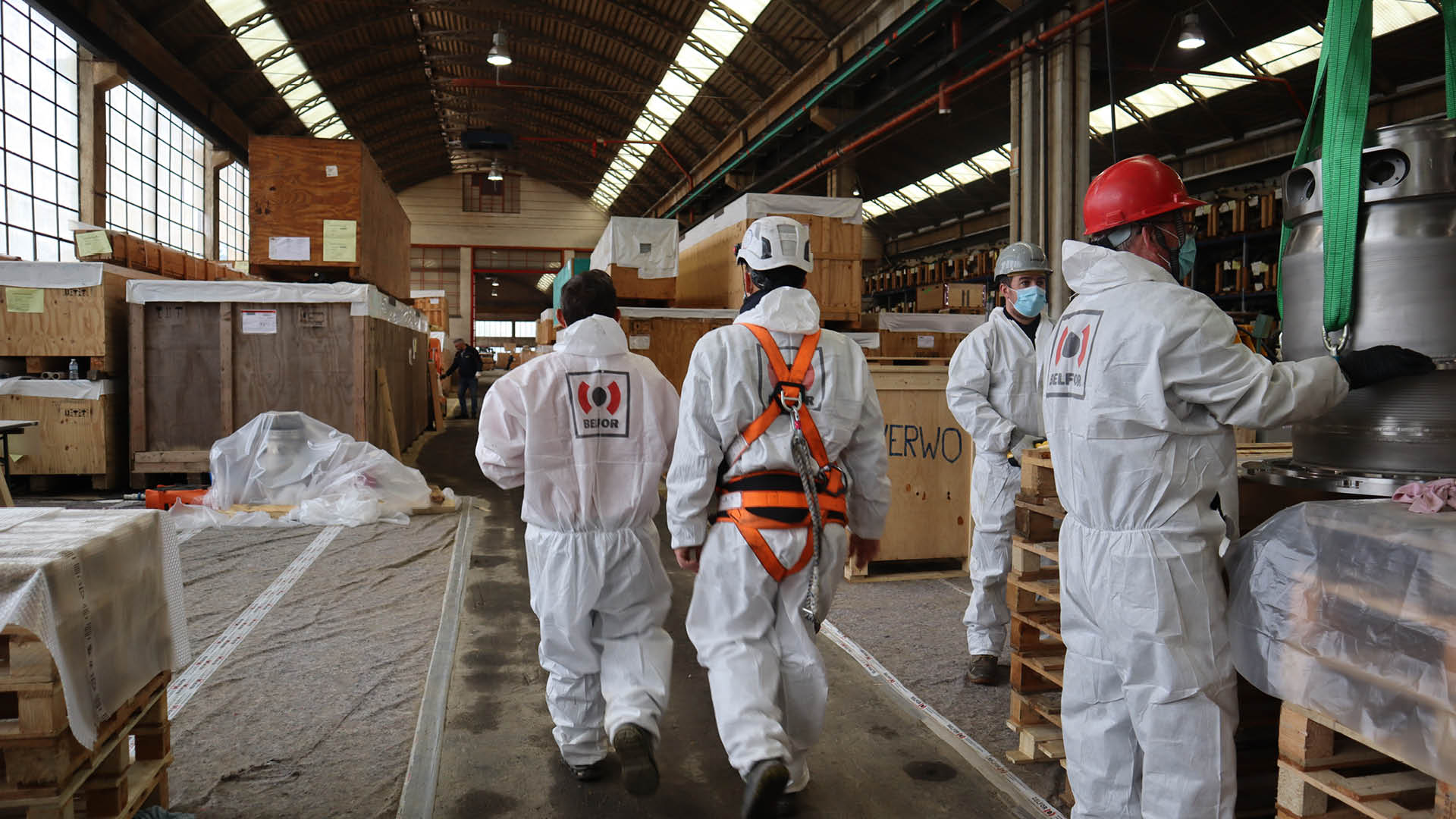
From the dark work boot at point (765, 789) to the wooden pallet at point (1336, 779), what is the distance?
50.6 inches

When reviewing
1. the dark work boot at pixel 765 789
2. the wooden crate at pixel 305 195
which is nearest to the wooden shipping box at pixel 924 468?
the dark work boot at pixel 765 789

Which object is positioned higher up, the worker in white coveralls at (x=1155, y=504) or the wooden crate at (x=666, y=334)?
the wooden crate at (x=666, y=334)

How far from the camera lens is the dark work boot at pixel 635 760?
9.77 feet

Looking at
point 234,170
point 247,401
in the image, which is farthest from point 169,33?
point 247,401

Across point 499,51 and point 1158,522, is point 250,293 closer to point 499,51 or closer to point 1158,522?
point 1158,522

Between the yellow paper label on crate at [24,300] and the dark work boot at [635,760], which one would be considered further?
the yellow paper label on crate at [24,300]

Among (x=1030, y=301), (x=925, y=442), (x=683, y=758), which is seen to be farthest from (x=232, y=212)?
(x=683, y=758)

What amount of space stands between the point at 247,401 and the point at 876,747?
7752 millimetres

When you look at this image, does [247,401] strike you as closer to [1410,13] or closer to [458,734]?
[458,734]

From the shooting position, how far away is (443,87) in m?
25.5

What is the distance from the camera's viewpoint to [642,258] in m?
9.86

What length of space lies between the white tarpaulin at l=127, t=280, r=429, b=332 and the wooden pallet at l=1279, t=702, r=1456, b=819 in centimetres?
882

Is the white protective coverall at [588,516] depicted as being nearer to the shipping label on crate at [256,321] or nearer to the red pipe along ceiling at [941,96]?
the red pipe along ceiling at [941,96]

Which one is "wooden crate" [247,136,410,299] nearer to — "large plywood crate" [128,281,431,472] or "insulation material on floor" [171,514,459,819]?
"large plywood crate" [128,281,431,472]
